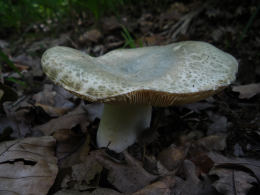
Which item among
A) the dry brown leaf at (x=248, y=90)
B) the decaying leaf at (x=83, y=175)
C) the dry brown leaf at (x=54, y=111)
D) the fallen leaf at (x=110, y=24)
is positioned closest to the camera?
the decaying leaf at (x=83, y=175)

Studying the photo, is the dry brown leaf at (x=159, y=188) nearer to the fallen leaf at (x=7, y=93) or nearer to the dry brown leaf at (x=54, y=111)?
the dry brown leaf at (x=54, y=111)

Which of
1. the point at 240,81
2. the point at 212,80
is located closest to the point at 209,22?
the point at 240,81

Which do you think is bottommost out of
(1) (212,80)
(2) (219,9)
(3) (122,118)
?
Answer: (3) (122,118)

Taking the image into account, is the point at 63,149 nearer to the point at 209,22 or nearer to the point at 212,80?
the point at 212,80

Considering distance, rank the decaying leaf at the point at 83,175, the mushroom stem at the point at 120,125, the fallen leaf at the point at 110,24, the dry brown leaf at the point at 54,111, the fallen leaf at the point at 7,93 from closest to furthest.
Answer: the decaying leaf at the point at 83,175 < the mushroom stem at the point at 120,125 < the fallen leaf at the point at 7,93 < the dry brown leaf at the point at 54,111 < the fallen leaf at the point at 110,24

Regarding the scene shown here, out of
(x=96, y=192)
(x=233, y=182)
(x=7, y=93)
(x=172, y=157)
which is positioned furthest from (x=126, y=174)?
(x=7, y=93)

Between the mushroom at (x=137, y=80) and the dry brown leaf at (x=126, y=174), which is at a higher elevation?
the mushroom at (x=137, y=80)

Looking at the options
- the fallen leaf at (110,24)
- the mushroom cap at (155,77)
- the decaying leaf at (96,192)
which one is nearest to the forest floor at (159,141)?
the decaying leaf at (96,192)

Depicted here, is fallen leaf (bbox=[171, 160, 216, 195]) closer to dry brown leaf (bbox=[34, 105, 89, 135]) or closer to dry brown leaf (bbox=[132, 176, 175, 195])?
dry brown leaf (bbox=[132, 176, 175, 195])
